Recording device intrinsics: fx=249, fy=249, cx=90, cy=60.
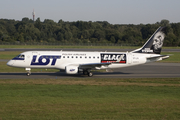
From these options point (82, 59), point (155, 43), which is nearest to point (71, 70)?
point (82, 59)

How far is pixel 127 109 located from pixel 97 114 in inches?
85.3

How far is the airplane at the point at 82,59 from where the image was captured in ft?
105

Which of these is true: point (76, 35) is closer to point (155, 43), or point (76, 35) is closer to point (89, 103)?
point (155, 43)

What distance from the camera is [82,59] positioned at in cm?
3288

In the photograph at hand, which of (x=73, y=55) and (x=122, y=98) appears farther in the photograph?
(x=73, y=55)

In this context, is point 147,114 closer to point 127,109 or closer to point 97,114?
point 127,109

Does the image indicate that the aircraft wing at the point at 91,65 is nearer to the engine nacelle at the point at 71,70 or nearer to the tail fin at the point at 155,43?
the engine nacelle at the point at 71,70

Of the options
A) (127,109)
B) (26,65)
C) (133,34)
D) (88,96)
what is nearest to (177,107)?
(127,109)

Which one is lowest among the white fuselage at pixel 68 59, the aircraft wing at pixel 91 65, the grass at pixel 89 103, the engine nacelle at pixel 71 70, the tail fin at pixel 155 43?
the grass at pixel 89 103

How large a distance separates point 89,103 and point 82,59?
1653 centimetres

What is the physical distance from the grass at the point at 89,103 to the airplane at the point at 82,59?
30.3ft

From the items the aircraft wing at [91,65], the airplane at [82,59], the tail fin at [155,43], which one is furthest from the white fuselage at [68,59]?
the tail fin at [155,43]

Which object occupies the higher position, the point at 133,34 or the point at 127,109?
the point at 133,34

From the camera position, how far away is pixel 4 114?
13.9 meters
